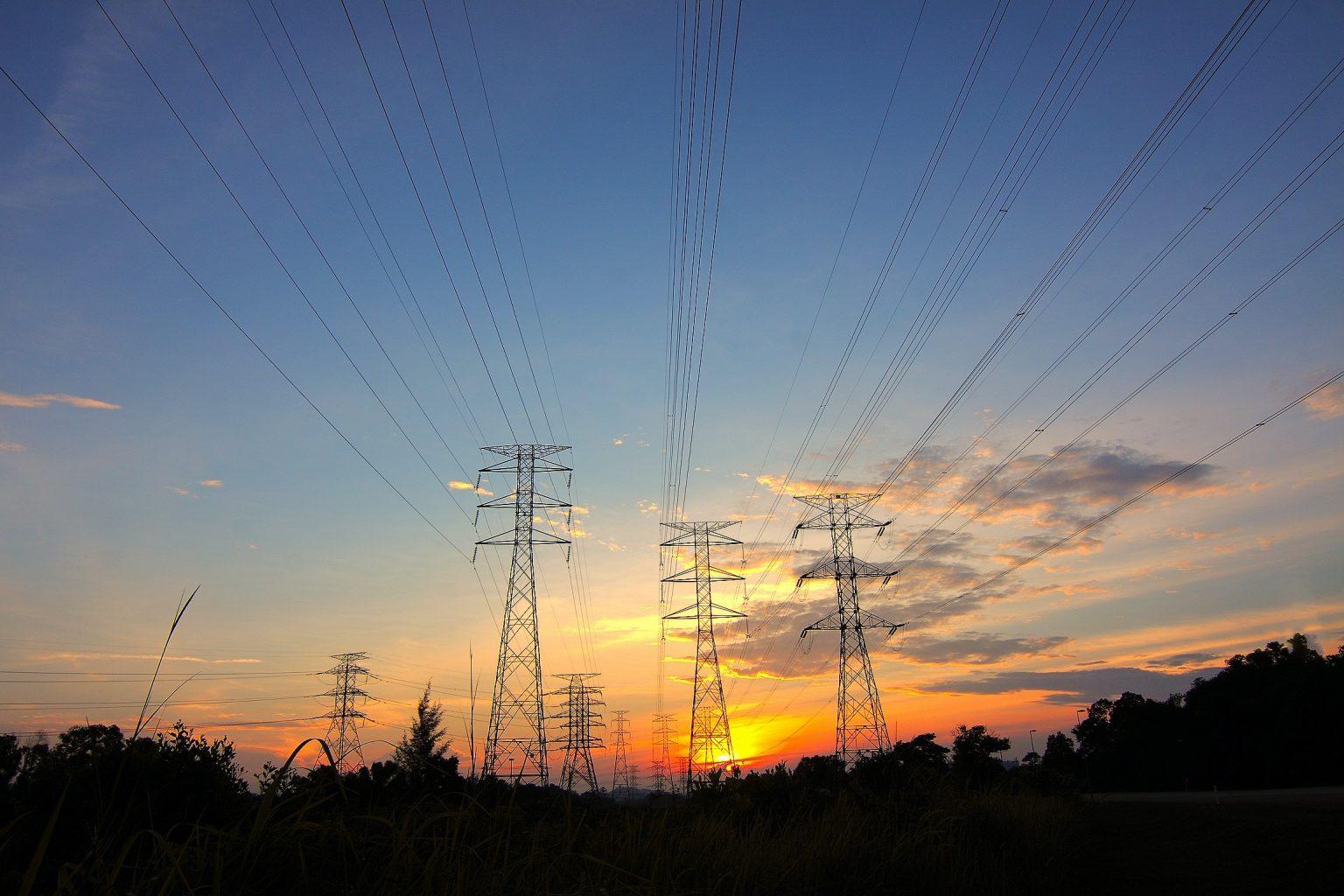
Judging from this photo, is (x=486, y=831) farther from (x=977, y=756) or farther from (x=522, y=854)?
(x=977, y=756)

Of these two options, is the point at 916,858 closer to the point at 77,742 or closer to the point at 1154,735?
the point at 77,742

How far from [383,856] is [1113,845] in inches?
921

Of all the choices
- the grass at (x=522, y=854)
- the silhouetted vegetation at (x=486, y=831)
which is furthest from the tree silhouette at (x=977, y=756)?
the grass at (x=522, y=854)

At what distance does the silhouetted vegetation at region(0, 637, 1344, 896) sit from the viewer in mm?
3828

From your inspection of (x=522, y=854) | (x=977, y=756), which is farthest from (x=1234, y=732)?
(x=522, y=854)

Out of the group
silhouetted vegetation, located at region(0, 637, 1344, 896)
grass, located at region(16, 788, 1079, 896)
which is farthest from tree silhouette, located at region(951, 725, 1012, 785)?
grass, located at region(16, 788, 1079, 896)

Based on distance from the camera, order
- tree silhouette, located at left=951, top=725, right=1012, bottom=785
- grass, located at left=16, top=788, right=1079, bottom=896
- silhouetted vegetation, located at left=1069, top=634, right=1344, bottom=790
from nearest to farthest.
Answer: grass, located at left=16, top=788, right=1079, bottom=896 < tree silhouette, located at left=951, top=725, right=1012, bottom=785 < silhouetted vegetation, located at left=1069, top=634, right=1344, bottom=790

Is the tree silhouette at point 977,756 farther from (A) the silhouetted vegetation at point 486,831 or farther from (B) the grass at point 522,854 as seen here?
(B) the grass at point 522,854

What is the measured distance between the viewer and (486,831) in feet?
19.0

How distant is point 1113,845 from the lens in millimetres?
21719

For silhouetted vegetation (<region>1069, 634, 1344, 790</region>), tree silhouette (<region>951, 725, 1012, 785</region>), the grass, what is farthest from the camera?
silhouetted vegetation (<region>1069, 634, 1344, 790</region>)

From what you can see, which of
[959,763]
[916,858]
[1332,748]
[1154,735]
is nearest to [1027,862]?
[916,858]

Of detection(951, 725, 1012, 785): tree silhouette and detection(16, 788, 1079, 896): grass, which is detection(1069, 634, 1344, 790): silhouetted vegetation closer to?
detection(951, 725, 1012, 785): tree silhouette

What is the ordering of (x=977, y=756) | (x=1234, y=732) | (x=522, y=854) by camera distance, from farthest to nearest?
(x=1234, y=732), (x=977, y=756), (x=522, y=854)
